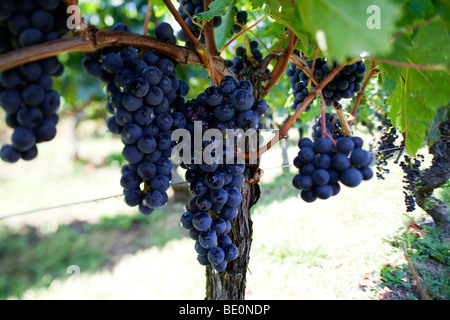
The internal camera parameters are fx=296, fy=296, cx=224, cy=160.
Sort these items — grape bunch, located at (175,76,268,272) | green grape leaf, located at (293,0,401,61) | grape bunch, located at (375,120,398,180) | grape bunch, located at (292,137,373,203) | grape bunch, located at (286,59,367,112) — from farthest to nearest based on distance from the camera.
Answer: grape bunch, located at (375,120,398,180)
grape bunch, located at (286,59,367,112)
grape bunch, located at (175,76,268,272)
grape bunch, located at (292,137,373,203)
green grape leaf, located at (293,0,401,61)

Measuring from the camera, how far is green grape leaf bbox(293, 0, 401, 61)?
45 centimetres

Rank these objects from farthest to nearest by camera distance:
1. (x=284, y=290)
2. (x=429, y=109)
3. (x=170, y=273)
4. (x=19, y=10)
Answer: (x=170, y=273)
(x=284, y=290)
(x=429, y=109)
(x=19, y=10)

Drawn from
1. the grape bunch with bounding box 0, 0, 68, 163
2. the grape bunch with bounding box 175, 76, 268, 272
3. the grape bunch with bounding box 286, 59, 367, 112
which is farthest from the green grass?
the grape bunch with bounding box 0, 0, 68, 163

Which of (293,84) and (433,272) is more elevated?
(293,84)

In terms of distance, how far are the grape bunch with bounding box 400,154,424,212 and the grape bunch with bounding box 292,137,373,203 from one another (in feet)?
3.88

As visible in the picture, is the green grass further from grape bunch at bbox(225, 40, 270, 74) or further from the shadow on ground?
grape bunch at bbox(225, 40, 270, 74)

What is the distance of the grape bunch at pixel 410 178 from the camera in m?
1.70

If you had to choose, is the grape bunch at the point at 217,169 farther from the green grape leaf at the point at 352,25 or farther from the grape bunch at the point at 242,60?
the grape bunch at the point at 242,60

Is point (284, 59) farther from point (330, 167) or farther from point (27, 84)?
point (27, 84)

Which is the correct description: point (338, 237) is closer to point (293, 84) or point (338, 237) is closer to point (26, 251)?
point (293, 84)

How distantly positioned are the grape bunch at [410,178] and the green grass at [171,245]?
0.07 meters

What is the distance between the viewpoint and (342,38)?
456mm

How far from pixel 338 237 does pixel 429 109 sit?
4.18 feet
